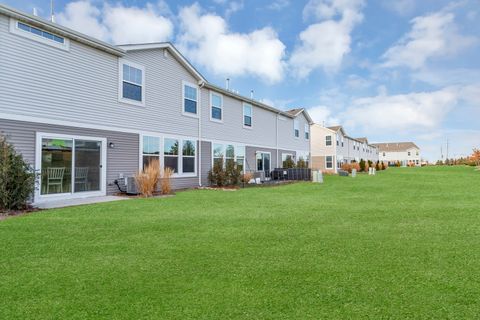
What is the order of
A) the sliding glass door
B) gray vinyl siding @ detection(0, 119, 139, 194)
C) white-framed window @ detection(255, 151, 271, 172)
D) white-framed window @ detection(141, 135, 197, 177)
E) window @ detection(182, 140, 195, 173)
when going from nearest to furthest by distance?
gray vinyl siding @ detection(0, 119, 139, 194)
the sliding glass door
white-framed window @ detection(141, 135, 197, 177)
window @ detection(182, 140, 195, 173)
white-framed window @ detection(255, 151, 271, 172)

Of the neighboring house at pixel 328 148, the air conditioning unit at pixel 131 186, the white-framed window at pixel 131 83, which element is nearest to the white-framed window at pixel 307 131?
the neighboring house at pixel 328 148

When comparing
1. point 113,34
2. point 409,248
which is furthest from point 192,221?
point 113,34

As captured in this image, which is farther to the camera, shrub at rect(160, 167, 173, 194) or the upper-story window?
the upper-story window

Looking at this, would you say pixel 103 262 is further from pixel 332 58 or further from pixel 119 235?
pixel 332 58

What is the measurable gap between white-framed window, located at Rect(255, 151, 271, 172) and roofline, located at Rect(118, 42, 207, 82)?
748 cm

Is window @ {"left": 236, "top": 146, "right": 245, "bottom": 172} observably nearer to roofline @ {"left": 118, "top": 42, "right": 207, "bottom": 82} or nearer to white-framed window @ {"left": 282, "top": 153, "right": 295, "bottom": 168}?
roofline @ {"left": 118, "top": 42, "right": 207, "bottom": 82}

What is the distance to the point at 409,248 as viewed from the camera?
4.54 m

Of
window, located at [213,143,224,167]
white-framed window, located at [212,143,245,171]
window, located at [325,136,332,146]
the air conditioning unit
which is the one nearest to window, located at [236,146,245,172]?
white-framed window, located at [212,143,245,171]

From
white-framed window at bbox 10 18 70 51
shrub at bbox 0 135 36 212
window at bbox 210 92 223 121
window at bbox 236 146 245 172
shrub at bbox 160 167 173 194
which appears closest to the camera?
shrub at bbox 0 135 36 212

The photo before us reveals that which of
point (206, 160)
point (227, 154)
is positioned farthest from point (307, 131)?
point (206, 160)

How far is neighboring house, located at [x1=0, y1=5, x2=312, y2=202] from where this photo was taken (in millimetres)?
9438

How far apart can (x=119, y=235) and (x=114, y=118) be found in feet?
25.6

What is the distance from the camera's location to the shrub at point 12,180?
7.82 meters

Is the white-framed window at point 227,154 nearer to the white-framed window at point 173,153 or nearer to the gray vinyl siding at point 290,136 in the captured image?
the white-framed window at point 173,153
